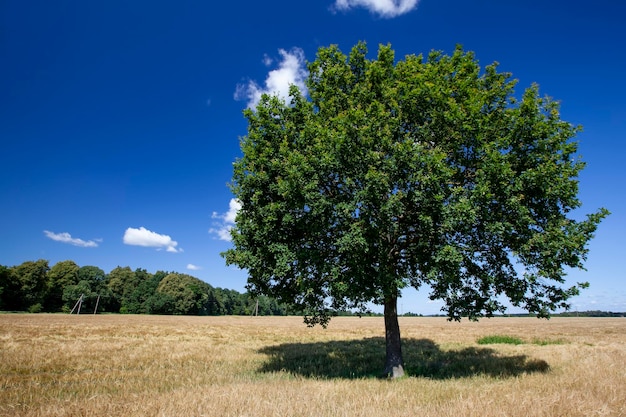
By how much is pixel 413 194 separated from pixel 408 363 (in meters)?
11.4

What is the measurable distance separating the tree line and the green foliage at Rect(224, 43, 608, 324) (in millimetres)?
99420

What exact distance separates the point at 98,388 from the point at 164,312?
376 ft

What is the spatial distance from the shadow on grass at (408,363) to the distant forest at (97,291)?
9135 cm

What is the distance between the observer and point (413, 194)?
518 inches

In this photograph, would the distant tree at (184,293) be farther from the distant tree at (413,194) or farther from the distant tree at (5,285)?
the distant tree at (413,194)

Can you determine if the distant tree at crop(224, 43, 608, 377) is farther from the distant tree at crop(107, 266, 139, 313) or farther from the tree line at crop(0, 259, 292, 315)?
the distant tree at crop(107, 266, 139, 313)

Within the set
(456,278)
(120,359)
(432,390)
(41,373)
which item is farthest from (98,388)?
(456,278)

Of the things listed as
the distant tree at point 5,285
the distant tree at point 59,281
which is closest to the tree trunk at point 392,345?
the distant tree at point 5,285

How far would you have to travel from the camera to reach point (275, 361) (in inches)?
795

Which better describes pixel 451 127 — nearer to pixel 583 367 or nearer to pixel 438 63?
pixel 438 63

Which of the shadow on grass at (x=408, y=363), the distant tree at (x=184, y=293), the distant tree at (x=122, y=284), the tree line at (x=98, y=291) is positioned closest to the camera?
the shadow on grass at (x=408, y=363)

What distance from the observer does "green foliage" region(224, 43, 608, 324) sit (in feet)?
43.7

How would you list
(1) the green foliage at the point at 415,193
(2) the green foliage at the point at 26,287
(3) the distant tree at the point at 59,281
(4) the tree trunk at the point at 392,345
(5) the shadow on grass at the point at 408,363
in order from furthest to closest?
1. (3) the distant tree at the point at 59,281
2. (2) the green foliage at the point at 26,287
3. (5) the shadow on grass at the point at 408,363
4. (4) the tree trunk at the point at 392,345
5. (1) the green foliage at the point at 415,193

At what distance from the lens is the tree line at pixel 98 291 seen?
3720 inches
